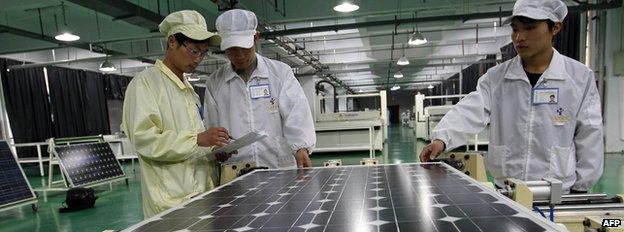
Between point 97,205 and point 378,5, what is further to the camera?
point 378,5

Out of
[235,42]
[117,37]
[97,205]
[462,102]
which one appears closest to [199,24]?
[235,42]

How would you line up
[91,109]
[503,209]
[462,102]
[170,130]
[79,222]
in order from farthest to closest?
[91,109] → [79,222] → [462,102] → [170,130] → [503,209]

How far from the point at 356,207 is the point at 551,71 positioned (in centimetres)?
115

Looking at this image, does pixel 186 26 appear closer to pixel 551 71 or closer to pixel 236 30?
pixel 236 30

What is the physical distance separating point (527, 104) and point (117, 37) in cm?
801

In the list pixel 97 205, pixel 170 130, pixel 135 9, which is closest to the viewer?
pixel 170 130

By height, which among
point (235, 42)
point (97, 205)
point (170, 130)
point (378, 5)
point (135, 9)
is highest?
point (378, 5)

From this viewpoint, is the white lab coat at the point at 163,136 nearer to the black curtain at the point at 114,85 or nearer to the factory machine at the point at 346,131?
the factory machine at the point at 346,131

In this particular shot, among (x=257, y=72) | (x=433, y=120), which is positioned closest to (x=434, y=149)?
(x=257, y=72)

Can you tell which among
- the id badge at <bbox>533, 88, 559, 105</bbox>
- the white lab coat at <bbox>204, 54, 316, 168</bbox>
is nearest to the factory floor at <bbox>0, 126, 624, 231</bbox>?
the white lab coat at <bbox>204, 54, 316, 168</bbox>

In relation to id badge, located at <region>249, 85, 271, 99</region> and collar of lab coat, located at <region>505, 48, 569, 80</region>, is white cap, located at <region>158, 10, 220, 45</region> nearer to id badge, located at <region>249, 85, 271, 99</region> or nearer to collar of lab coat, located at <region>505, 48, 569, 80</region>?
id badge, located at <region>249, 85, 271, 99</region>

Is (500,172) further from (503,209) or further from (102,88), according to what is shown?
(102,88)

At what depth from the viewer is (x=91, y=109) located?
1099cm

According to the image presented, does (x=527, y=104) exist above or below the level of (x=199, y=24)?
below
